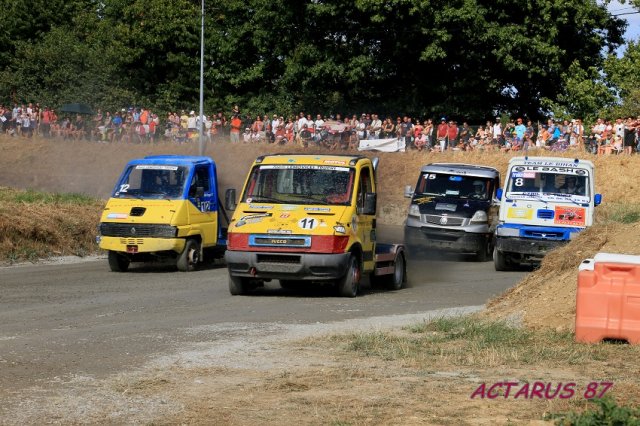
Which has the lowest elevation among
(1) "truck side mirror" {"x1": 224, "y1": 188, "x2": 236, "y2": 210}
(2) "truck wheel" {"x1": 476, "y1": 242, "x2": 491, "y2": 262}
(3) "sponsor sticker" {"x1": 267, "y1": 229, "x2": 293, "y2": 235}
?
(2) "truck wheel" {"x1": 476, "y1": 242, "x2": 491, "y2": 262}

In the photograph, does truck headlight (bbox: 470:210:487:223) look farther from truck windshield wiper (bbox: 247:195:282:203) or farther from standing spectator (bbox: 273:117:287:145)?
standing spectator (bbox: 273:117:287:145)

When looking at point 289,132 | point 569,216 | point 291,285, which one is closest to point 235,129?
point 289,132

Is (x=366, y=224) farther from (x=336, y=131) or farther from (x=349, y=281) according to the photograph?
(x=336, y=131)

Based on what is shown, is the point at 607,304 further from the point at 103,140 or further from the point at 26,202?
the point at 103,140

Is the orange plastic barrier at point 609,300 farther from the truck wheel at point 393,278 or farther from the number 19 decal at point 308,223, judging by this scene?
the truck wheel at point 393,278

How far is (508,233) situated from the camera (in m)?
23.0

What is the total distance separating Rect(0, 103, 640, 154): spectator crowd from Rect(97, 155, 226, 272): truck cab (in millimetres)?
19340

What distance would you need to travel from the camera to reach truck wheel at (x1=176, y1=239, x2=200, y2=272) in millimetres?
21734

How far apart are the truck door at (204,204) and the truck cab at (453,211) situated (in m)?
5.73

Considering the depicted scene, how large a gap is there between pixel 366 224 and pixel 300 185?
48.5 inches

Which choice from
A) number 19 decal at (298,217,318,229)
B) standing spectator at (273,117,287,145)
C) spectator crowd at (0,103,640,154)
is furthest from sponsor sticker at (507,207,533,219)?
standing spectator at (273,117,287,145)

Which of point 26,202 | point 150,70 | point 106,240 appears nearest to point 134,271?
point 106,240

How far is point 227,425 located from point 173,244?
511 inches

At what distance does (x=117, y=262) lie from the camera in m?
21.9
